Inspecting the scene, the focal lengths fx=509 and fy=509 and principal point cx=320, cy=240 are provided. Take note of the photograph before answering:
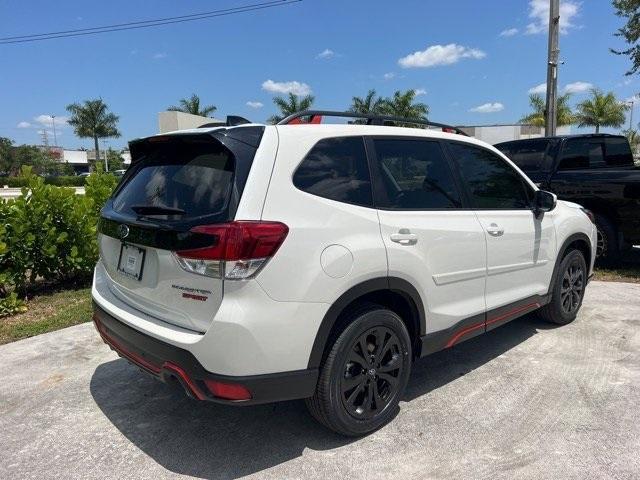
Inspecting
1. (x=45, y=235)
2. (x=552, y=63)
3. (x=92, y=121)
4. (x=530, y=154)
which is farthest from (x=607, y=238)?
(x=92, y=121)

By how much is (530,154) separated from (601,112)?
138 ft

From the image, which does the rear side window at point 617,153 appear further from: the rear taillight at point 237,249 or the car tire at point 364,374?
the rear taillight at point 237,249

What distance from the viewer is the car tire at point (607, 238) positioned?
695 centimetres

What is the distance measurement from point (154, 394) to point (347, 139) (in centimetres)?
228

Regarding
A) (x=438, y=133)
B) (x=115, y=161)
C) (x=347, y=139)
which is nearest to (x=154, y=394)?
(x=347, y=139)

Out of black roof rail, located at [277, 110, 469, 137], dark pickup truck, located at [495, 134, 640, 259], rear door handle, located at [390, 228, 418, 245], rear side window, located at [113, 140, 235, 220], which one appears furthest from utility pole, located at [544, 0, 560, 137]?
rear side window, located at [113, 140, 235, 220]

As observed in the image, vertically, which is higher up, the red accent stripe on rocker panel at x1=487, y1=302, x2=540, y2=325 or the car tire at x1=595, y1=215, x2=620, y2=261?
the car tire at x1=595, y1=215, x2=620, y2=261

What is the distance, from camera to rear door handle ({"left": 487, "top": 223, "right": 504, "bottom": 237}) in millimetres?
3722

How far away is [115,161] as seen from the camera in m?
83.5

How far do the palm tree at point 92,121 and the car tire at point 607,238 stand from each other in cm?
5703

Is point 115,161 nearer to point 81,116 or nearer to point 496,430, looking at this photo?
point 81,116

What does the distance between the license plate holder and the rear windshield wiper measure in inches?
8.1

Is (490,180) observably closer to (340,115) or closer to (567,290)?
(340,115)

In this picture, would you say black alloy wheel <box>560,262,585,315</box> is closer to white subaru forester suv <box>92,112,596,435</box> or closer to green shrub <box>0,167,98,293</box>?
white subaru forester suv <box>92,112,596,435</box>
